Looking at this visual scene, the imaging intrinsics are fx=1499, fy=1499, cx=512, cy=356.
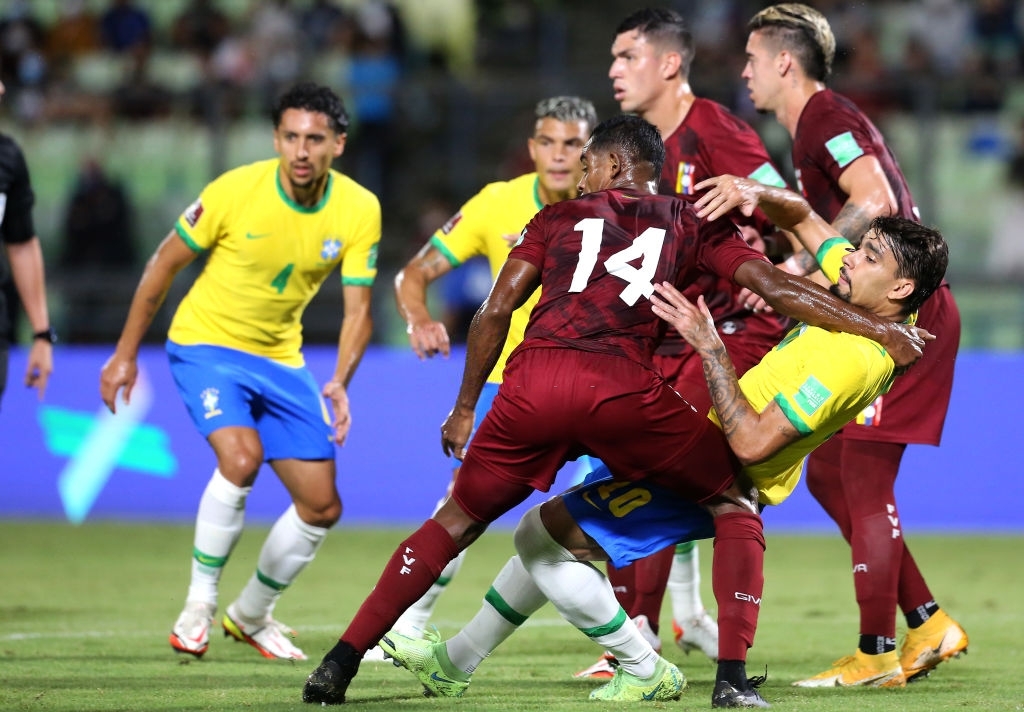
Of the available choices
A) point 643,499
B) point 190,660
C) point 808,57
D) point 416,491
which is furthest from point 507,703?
point 416,491

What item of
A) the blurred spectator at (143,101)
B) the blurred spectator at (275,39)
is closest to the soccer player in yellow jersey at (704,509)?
the blurred spectator at (143,101)

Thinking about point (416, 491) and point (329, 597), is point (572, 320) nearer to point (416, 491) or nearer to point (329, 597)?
point (329, 597)

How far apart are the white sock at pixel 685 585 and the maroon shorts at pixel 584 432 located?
179cm

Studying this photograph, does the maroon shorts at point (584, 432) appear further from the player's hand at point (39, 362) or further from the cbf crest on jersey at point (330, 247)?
the player's hand at point (39, 362)

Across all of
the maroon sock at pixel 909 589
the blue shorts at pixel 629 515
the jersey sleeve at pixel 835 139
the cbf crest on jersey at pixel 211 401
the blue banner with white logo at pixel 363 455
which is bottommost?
the blue banner with white logo at pixel 363 455

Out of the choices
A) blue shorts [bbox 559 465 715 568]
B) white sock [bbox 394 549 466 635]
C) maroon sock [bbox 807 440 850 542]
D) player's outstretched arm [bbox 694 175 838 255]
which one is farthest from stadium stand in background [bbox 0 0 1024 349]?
blue shorts [bbox 559 465 715 568]

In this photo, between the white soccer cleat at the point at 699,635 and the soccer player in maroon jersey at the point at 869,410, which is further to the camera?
the white soccer cleat at the point at 699,635

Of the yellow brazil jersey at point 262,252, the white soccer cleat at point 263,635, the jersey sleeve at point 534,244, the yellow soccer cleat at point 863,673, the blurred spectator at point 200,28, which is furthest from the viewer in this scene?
the blurred spectator at point 200,28

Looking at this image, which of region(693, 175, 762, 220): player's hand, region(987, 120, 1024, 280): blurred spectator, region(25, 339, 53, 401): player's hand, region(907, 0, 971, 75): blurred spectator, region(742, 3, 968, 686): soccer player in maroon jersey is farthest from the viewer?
region(907, 0, 971, 75): blurred spectator

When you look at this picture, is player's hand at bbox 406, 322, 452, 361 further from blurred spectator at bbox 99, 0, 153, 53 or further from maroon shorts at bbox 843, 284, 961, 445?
blurred spectator at bbox 99, 0, 153, 53

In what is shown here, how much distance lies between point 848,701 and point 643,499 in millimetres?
1029

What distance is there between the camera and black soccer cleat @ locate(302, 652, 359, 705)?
4.71 m

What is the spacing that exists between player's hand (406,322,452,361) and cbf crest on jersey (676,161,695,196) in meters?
1.19

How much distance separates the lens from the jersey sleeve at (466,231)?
262 inches
